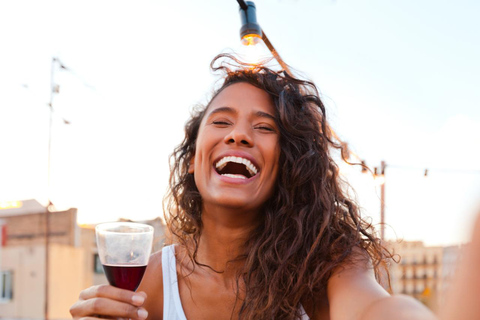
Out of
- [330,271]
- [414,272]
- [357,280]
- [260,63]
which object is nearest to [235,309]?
[330,271]

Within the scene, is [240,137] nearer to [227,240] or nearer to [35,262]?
[227,240]

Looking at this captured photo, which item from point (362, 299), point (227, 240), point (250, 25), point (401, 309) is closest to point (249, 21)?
point (250, 25)

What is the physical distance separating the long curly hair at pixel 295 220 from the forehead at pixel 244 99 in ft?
0.15

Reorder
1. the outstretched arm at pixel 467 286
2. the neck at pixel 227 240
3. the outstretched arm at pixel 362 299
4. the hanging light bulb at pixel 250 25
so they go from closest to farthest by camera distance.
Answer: the outstretched arm at pixel 467 286, the outstretched arm at pixel 362 299, the neck at pixel 227 240, the hanging light bulb at pixel 250 25

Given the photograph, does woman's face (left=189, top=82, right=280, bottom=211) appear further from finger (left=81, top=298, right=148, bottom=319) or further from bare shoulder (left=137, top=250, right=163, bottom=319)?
finger (left=81, top=298, right=148, bottom=319)

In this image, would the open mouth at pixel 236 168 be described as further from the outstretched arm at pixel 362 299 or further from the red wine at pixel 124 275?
the red wine at pixel 124 275

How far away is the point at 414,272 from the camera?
3328 centimetres

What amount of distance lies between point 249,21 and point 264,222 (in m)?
3.33

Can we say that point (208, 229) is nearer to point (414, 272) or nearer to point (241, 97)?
point (241, 97)

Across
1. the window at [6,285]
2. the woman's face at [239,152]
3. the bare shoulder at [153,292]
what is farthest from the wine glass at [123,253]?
the window at [6,285]

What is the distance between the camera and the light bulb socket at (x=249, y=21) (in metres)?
5.66

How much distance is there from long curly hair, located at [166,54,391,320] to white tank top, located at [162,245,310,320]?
14 cm

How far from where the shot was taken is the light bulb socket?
5660 millimetres

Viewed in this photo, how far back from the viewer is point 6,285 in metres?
30.2
